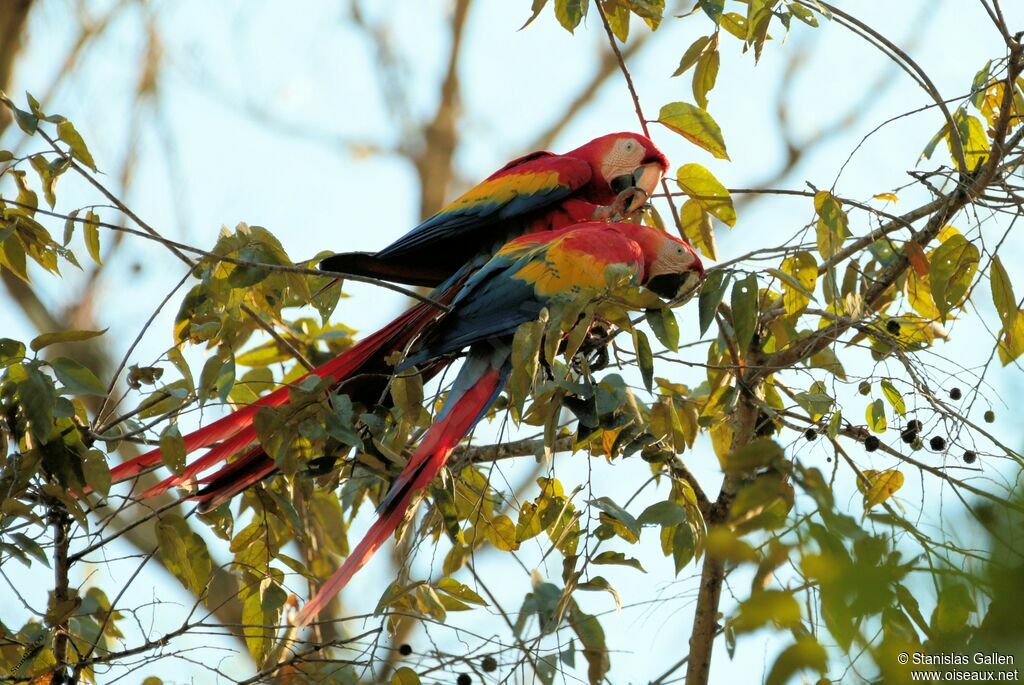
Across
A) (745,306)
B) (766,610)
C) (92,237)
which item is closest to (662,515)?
(745,306)

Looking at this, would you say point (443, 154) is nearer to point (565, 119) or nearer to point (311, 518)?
point (565, 119)

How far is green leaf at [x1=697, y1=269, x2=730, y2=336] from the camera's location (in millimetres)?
1486

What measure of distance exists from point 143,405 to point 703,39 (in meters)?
1.15

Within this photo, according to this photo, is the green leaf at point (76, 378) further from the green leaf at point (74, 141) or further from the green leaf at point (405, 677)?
the green leaf at point (405, 677)

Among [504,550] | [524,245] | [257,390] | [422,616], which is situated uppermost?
[524,245]

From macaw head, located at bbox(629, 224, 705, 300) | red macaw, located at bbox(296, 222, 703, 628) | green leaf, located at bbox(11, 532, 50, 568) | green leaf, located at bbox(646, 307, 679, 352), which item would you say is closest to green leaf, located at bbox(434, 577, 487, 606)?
red macaw, located at bbox(296, 222, 703, 628)

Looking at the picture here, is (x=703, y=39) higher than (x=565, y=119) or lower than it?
lower

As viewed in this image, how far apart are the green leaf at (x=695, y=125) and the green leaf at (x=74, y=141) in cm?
98

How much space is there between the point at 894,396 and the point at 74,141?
1442 mm

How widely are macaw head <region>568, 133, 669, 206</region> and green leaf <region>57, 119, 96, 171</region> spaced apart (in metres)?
1.23

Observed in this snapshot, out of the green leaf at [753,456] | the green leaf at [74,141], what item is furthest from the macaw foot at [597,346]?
the green leaf at [753,456]

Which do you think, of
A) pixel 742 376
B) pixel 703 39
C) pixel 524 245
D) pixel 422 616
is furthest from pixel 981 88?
pixel 422 616

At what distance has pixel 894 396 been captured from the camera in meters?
1.82

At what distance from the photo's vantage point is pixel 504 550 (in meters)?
1.75
